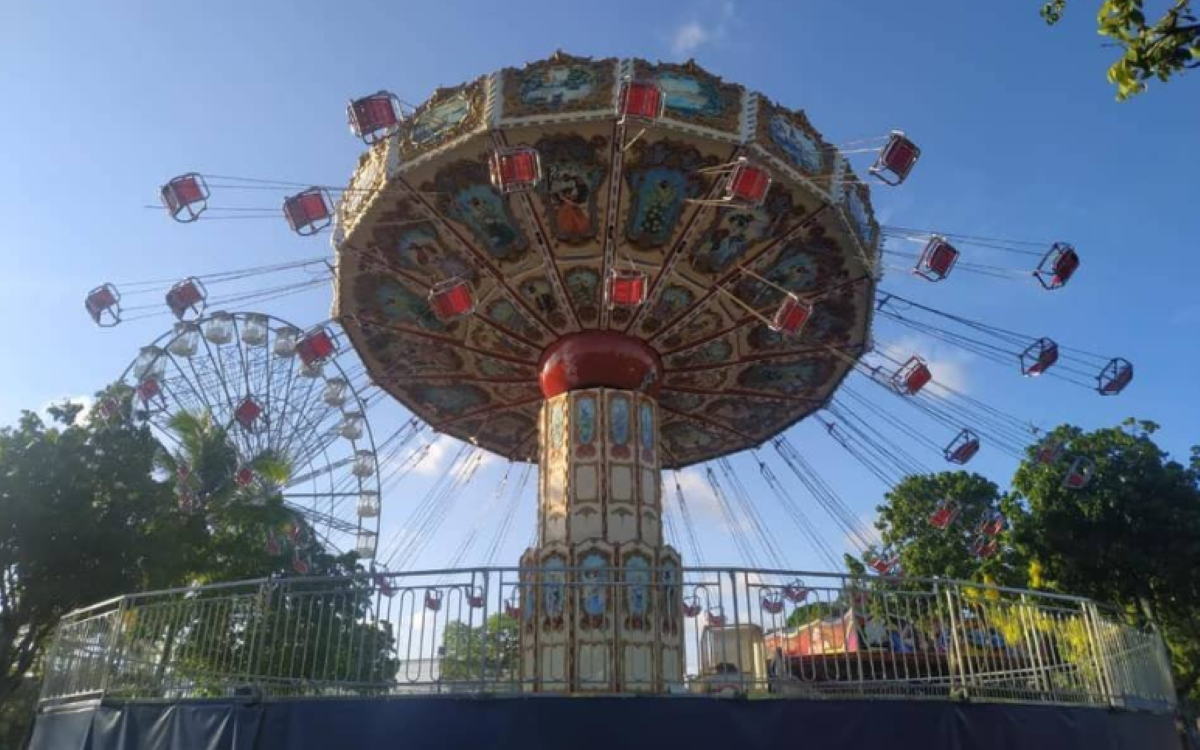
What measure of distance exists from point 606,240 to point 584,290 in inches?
46.6

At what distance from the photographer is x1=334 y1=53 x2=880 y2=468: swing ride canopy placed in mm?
13234

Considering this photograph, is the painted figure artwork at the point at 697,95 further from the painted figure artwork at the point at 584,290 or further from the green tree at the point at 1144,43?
the green tree at the point at 1144,43

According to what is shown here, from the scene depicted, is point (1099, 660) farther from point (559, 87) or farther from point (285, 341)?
point (285, 341)

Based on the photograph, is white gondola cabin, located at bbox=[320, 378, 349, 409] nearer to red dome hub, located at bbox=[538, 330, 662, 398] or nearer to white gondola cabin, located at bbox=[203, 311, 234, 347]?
white gondola cabin, located at bbox=[203, 311, 234, 347]

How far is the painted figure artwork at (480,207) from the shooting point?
13852mm

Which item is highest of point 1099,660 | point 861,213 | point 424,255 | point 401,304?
point 861,213

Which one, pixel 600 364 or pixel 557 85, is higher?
pixel 557 85

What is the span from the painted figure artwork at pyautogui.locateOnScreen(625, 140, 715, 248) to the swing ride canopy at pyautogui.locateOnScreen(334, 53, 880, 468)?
3cm

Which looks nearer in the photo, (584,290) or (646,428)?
(646,428)

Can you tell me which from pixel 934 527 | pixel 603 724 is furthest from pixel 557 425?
pixel 934 527

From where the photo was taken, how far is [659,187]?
46.0ft

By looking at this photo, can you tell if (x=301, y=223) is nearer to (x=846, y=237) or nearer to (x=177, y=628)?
(x=177, y=628)

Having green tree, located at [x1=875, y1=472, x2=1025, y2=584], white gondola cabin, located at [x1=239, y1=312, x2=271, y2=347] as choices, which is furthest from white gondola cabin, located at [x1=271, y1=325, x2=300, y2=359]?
green tree, located at [x1=875, y1=472, x2=1025, y2=584]

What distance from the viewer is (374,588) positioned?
8.19m
